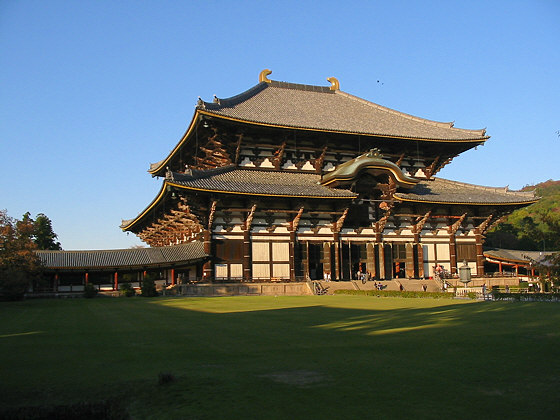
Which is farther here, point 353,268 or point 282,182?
Result: point 353,268

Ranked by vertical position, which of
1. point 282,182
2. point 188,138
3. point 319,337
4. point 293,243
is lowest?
point 319,337

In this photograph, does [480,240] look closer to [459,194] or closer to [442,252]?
[442,252]

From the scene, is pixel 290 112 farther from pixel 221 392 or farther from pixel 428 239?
pixel 221 392

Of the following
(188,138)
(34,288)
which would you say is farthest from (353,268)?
(34,288)

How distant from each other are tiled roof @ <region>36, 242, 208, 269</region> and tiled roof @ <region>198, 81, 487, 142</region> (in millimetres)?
11808

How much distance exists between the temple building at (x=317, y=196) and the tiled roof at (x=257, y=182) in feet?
0.37

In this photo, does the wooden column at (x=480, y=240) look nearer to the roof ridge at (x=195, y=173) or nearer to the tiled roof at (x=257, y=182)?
the tiled roof at (x=257, y=182)

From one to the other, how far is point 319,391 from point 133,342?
7201 mm

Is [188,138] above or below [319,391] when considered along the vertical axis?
above

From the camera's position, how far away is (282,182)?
148 feet

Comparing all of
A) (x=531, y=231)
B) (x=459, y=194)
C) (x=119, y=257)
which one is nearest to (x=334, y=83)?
(x=459, y=194)

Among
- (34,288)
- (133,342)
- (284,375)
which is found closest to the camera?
(284,375)

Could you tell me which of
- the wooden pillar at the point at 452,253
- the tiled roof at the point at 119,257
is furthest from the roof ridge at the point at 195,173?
the wooden pillar at the point at 452,253

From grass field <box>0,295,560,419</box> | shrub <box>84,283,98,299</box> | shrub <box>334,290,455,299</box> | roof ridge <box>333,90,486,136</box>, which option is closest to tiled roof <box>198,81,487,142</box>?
roof ridge <box>333,90,486,136</box>
